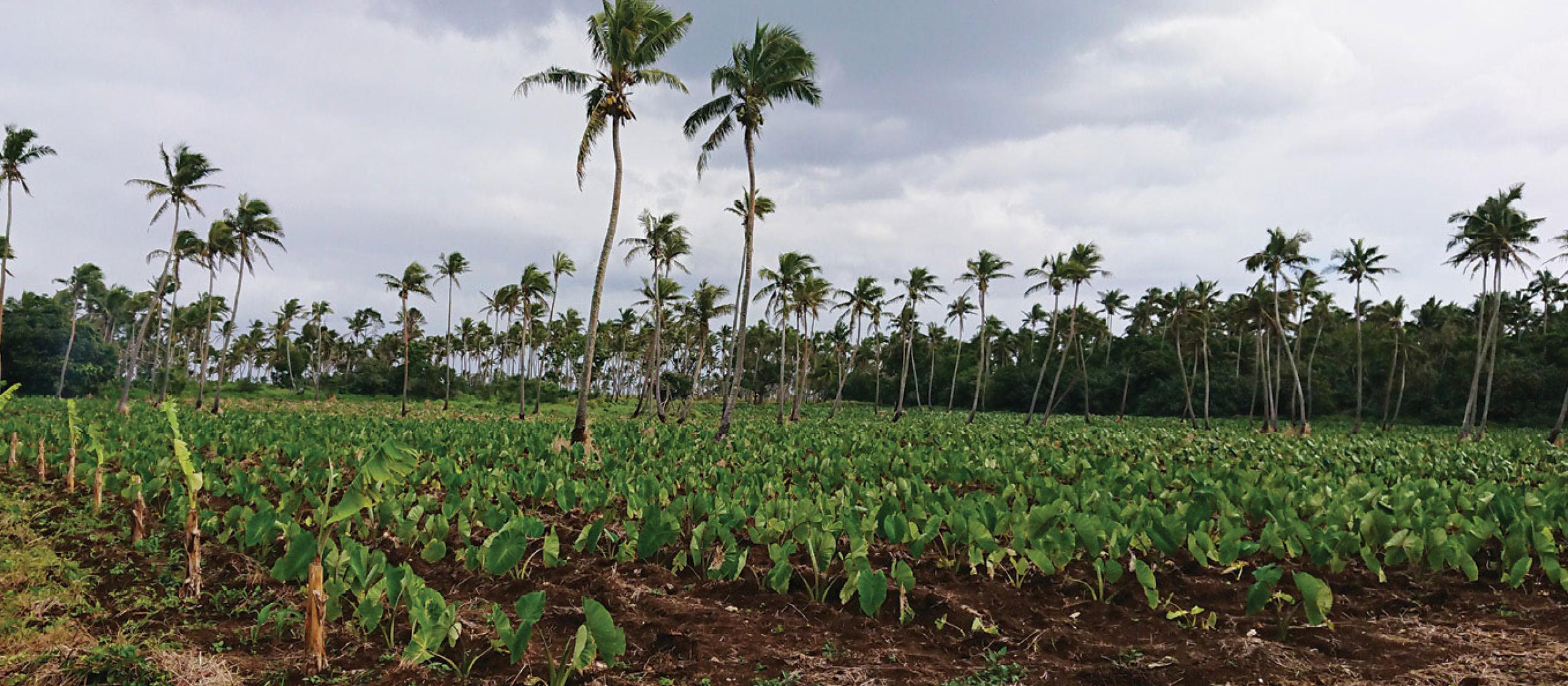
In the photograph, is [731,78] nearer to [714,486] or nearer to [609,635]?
[714,486]

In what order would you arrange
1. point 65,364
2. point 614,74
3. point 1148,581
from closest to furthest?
point 1148,581, point 614,74, point 65,364

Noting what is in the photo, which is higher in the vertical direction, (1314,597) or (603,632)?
(1314,597)

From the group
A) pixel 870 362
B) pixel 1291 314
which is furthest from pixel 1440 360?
pixel 870 362

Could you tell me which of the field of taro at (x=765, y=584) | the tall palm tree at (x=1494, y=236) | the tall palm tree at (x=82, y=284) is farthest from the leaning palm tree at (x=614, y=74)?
the tall palm tree at (x=82, y=284)

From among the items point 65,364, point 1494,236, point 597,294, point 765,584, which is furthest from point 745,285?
point 65,364

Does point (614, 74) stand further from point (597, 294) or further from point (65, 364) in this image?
point (65, 364)

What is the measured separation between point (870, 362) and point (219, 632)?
8339 cm

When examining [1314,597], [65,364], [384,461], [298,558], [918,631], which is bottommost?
[918,631]

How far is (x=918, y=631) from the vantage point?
4.41 meters

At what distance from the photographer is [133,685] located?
3.42 m

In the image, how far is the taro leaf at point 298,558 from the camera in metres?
4.47

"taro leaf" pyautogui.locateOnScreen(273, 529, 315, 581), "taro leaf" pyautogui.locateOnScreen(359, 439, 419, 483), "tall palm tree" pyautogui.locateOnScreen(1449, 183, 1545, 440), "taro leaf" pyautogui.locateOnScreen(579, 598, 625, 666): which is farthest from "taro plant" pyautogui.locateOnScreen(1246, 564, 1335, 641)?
"tall palm tree" pyautogui.locateOnScreen(1449, 183, 1545, 440)

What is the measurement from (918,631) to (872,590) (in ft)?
1.34

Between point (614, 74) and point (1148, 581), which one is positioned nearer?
point (1148, 581)
